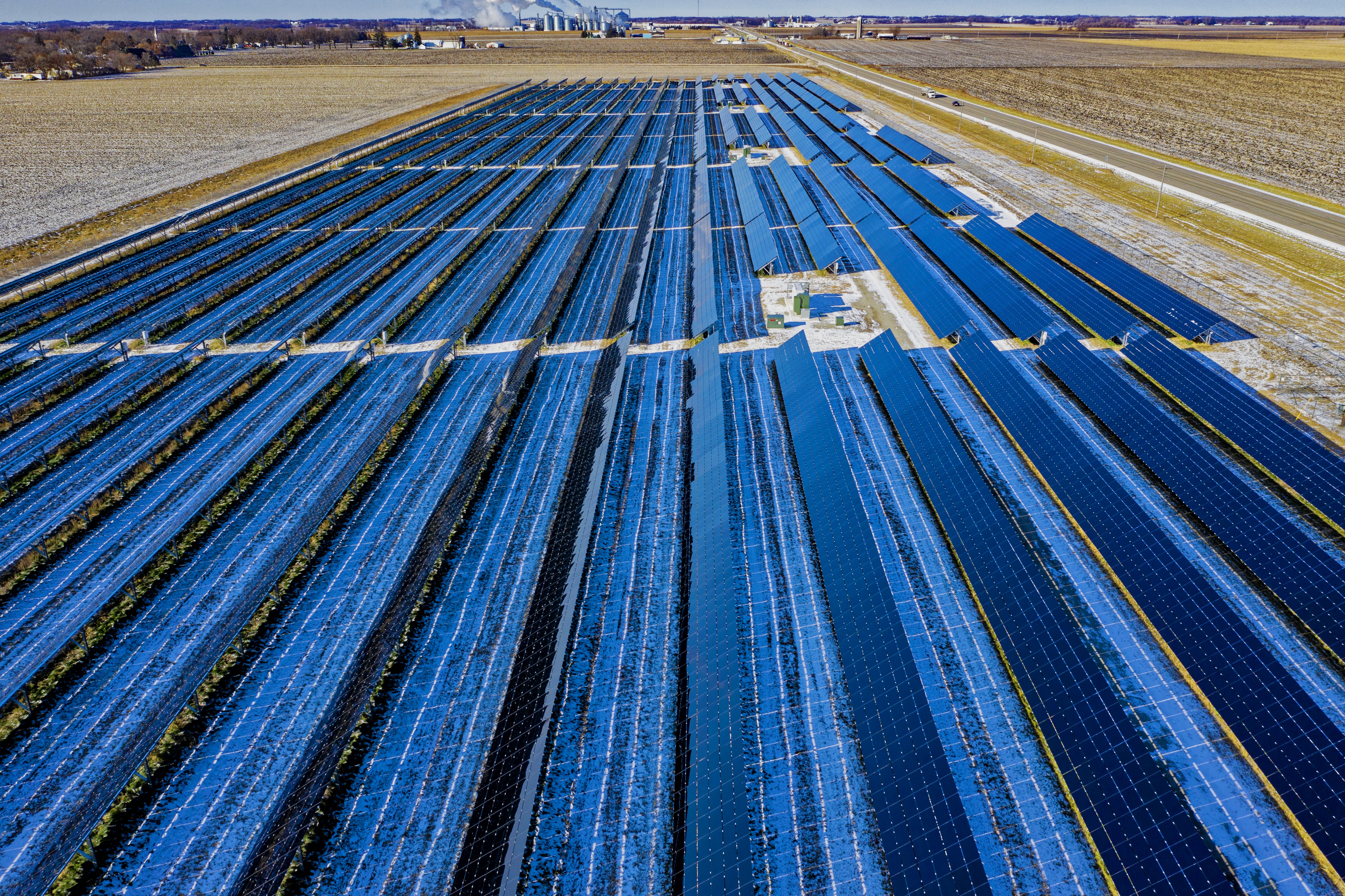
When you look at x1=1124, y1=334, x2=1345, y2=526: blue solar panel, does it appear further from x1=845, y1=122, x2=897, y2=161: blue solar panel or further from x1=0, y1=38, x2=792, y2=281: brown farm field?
x1=0, y1=38, x2=792, y2=281: brown farm field

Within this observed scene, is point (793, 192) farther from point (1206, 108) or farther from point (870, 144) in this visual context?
point (1206, 108)

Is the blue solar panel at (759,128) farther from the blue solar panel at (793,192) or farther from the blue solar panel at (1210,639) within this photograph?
the blue solar panel at (1210,639)

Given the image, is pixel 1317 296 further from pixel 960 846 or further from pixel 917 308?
pixel 960 846

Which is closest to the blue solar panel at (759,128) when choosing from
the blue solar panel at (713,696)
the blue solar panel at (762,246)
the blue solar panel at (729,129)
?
the blue solar panel at (729,129)

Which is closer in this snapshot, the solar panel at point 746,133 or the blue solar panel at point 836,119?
the solar panel at point 746,133

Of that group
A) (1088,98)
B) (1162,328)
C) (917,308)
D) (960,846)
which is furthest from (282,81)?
(960,846)

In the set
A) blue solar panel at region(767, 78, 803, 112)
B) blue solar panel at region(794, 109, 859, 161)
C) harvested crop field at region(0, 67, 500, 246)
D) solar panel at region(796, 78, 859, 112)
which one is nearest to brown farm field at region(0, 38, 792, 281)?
harvested crop field at region(0, 67, 500, 246)

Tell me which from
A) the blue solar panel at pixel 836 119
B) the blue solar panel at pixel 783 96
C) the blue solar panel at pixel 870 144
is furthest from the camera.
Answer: the blue solar panel at pixel 783 96
